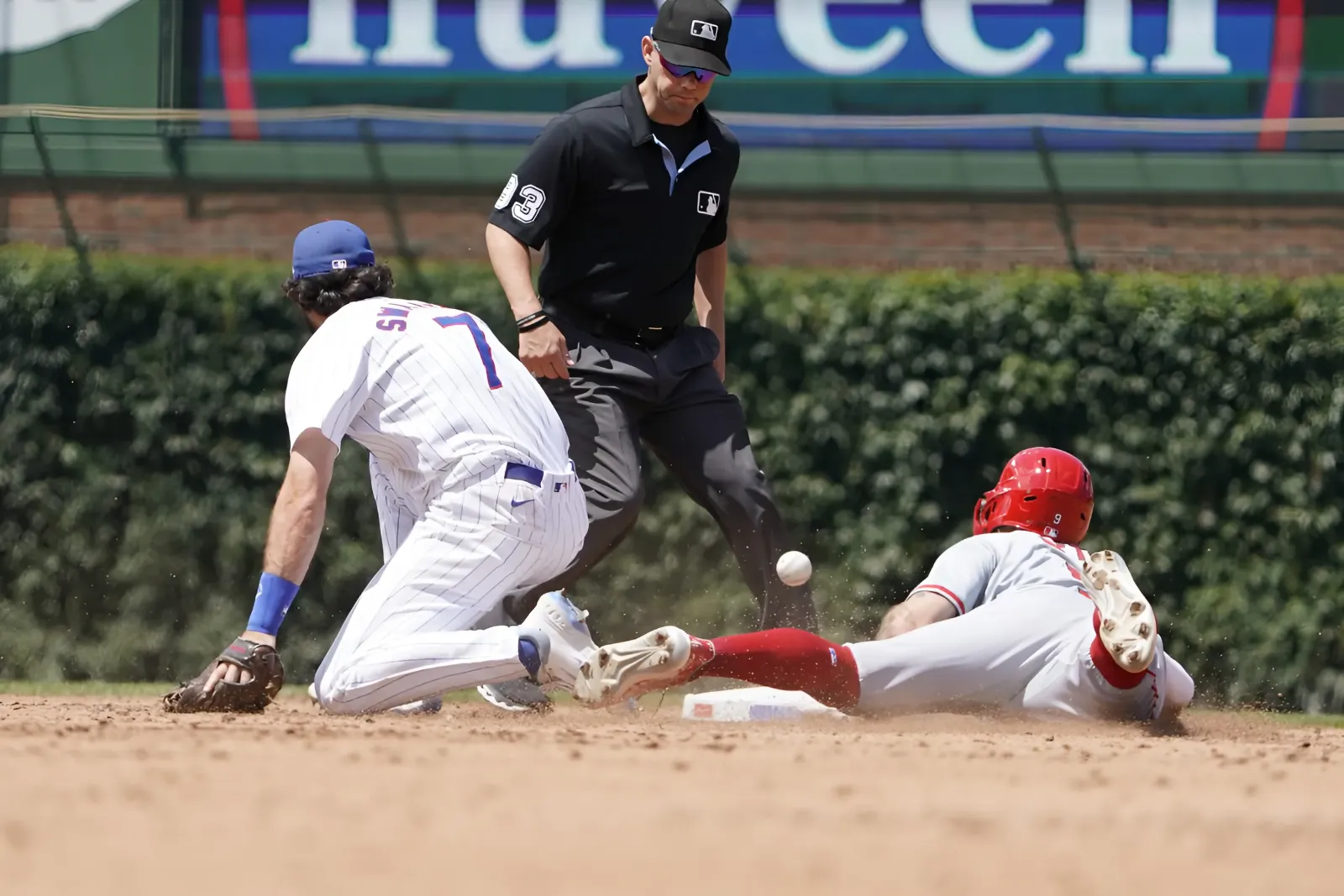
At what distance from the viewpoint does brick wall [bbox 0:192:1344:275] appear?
8.51 meters

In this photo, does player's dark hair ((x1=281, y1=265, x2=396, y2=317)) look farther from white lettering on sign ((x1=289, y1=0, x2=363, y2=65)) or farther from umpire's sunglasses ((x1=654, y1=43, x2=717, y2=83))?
white lettering on sign ((x1=289, y1=0, x2=363, y2=65))

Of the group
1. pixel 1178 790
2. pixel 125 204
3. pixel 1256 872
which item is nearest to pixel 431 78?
pixel 125 204

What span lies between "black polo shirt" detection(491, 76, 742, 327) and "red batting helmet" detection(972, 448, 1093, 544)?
1.20 meters

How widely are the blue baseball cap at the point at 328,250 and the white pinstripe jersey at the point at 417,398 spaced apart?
0.18m

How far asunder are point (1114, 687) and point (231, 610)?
4500 millimetres

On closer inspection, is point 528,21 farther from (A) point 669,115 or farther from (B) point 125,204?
(A) point 669,115

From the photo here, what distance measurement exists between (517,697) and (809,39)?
5.95 metres

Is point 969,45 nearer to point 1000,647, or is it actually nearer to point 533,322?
point 533,322

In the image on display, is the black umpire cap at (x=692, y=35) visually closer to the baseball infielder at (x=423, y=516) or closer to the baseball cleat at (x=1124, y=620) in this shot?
the baseball infielder at (x=423, y=516)

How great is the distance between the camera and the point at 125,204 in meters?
8.93

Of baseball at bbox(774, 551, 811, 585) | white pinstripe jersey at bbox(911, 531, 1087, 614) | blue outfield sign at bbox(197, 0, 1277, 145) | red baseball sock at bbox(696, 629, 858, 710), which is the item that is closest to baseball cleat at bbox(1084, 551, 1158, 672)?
white pinstripe jersey at bbox(911, 531, 1087, 614)

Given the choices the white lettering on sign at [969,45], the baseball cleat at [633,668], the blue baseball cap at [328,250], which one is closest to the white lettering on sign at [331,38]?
the white lettering on sign at [969,45]

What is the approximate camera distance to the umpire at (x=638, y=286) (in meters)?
5.34

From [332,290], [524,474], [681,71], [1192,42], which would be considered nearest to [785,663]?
[524,474]
